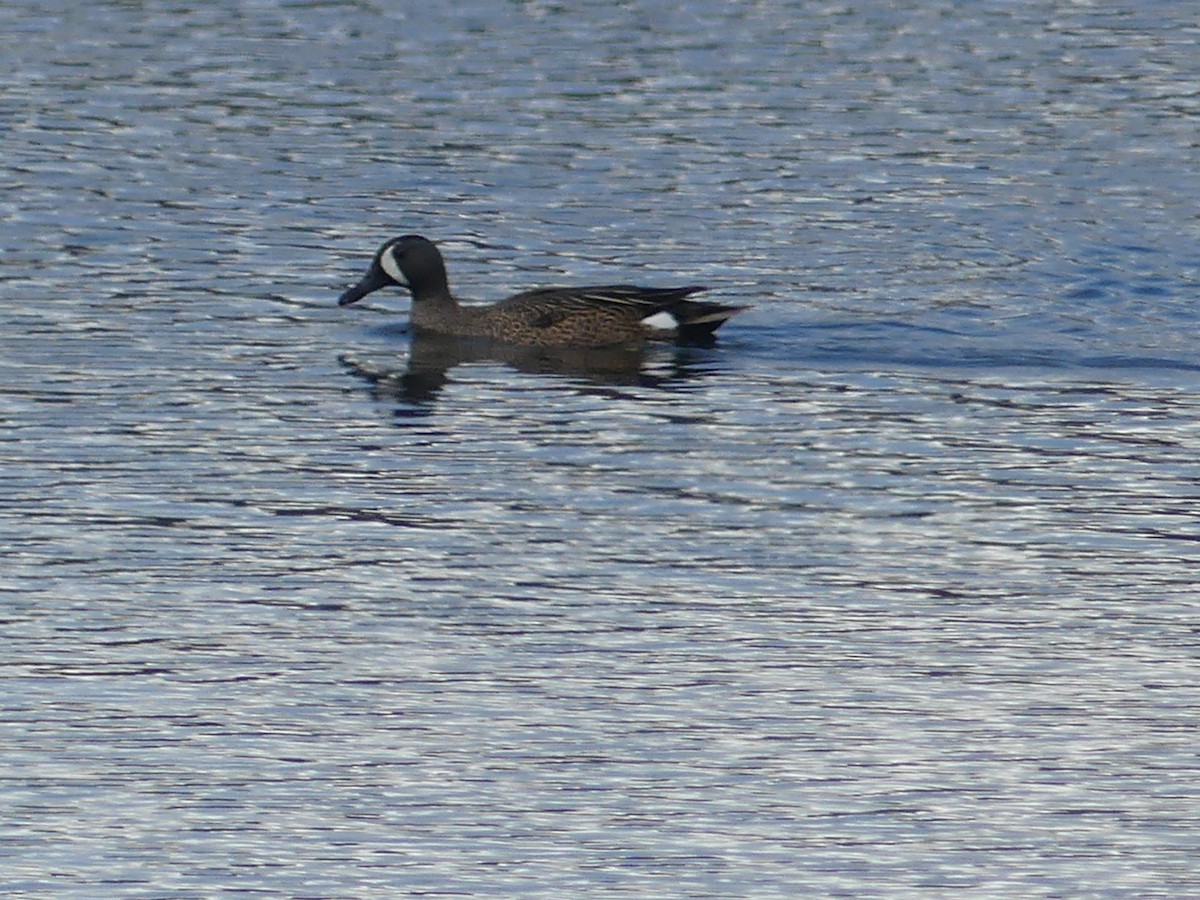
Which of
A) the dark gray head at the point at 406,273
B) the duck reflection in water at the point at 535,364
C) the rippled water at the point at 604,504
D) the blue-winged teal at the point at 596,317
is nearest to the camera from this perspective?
the rippled water at the point at 604,504

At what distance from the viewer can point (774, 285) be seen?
18484 mm

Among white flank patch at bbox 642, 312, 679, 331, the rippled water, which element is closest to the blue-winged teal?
white flank patch at bbox 642, 312, 679, 331

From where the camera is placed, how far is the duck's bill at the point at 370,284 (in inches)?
704

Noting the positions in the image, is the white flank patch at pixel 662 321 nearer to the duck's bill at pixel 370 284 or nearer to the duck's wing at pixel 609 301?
the duck's wing at pixel 609 301

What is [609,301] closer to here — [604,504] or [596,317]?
[596,317]

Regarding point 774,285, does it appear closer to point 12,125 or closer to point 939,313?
point 939,313

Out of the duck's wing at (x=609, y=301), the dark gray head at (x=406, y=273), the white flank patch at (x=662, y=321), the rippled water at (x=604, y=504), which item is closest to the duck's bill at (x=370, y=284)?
the dark gray head at (x=406, y=273)

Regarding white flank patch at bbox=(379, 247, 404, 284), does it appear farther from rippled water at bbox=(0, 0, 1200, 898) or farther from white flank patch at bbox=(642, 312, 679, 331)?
white flank patch at bbox=(642, 312, 679, 331)

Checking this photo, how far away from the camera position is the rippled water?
27.5 ft

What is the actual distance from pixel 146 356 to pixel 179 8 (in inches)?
601

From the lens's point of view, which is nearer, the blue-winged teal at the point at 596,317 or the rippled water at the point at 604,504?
the rippled water at the point at 604,504

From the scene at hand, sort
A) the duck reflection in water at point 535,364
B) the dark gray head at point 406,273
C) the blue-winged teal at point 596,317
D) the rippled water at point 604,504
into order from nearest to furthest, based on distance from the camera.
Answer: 1. the rippled water at point 604,504
2. the duck reflection in water at point 535,364
3. the blue-winged teal at point 596,317
4. the dark gray head at point 406,273

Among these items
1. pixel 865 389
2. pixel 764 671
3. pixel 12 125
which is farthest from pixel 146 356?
pixel 12 125

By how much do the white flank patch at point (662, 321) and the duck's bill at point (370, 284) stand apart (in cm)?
184
